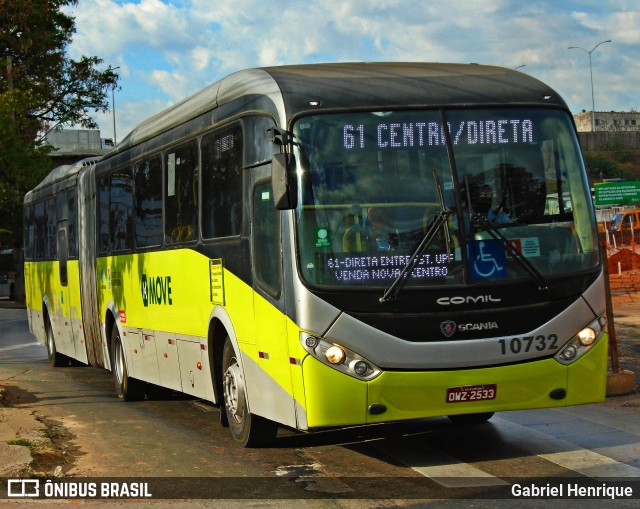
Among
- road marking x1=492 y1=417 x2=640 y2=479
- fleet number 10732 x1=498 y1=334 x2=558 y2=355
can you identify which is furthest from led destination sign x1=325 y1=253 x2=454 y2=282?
road marking x1=492 y1=417 x2=640 y2=479

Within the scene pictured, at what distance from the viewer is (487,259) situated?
8797 millimetres

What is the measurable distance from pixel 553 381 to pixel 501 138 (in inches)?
78.6

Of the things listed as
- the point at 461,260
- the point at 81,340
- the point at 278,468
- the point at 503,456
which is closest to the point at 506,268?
the point at 461,260

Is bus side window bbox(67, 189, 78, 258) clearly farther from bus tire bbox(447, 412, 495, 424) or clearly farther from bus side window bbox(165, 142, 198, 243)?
bus tire bbox(447, 412, 495, 424)

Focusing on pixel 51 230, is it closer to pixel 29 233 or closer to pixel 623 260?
pixel 29 233

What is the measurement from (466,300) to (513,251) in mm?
569

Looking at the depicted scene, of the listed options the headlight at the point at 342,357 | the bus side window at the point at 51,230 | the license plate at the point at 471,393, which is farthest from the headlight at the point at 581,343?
the bus side window at the point at 51,230

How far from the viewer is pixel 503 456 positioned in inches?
370

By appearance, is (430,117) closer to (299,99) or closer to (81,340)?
(299,99)

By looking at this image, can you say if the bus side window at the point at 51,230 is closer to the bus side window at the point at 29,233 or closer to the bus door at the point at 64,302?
the bus door at the point at 64,302

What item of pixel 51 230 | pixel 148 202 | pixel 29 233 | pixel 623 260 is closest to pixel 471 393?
pixel 148 202

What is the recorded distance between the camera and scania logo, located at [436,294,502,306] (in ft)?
28.3

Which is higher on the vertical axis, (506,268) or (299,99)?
(299,99)

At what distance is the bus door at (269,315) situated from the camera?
29.2 feet
